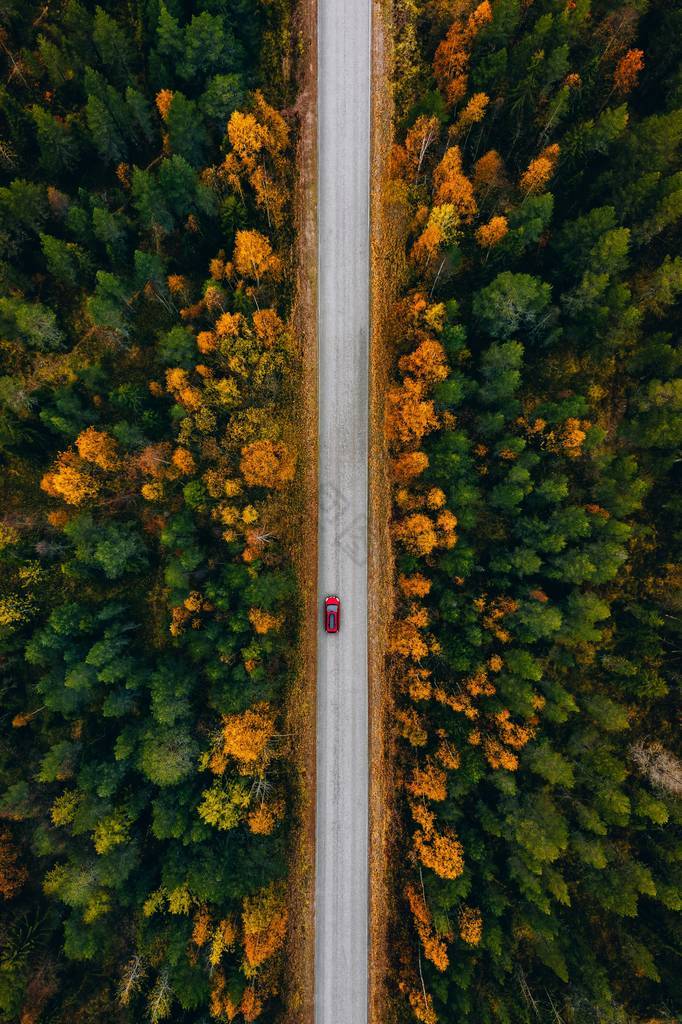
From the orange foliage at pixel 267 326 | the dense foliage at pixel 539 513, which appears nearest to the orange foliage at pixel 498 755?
the dense foliage at pixel 539 513

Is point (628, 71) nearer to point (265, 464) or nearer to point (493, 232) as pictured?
point (493, 232)

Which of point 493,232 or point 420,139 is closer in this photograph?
point 493,232

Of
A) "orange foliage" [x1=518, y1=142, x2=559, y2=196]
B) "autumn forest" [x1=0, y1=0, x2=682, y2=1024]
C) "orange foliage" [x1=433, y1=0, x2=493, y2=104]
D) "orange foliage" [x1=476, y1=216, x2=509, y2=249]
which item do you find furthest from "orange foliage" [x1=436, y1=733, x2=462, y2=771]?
"orange foliage" [x1=433, y1=0, x2=493, y2=104]

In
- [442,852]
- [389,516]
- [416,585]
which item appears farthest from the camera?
[389,516]

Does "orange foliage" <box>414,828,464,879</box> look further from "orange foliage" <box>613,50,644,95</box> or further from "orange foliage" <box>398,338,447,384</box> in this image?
"orange foliage" <box>613,50,644,95</box>

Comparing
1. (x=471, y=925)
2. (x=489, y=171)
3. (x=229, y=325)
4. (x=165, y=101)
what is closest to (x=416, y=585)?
(x=229, y=325)

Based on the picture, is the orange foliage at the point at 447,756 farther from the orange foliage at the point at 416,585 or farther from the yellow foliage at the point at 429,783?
the orange foliage at the point at 416,585
